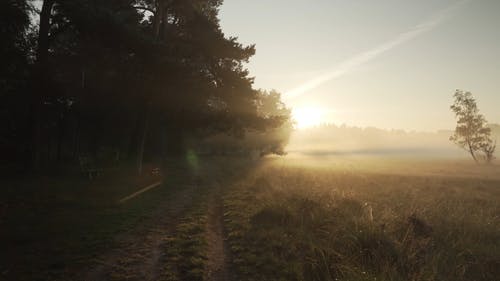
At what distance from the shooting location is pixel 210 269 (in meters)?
5.59

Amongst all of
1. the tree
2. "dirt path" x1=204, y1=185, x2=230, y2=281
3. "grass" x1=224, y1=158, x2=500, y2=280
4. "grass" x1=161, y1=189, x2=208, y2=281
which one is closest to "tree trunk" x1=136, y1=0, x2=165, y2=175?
"dirt path" x1=204, y1=185, x2=230, y2=281

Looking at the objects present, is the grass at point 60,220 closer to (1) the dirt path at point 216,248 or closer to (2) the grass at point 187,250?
(2) the grass at point 187,250

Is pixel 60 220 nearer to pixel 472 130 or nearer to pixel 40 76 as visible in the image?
pixel 40 76

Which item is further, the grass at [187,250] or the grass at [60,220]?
the grass at [60,220]

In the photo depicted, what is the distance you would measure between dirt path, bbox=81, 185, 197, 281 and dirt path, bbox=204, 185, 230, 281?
1.01 meters

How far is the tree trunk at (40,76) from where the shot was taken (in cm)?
1520

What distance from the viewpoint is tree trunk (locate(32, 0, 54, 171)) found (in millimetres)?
15195

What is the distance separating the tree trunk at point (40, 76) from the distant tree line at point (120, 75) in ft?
0.17

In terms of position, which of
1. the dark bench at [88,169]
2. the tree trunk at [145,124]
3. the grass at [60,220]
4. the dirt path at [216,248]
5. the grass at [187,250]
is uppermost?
the tree trunk at [145,124]

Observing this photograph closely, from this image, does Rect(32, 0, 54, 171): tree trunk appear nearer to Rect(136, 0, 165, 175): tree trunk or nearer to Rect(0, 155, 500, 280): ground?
Rect(0, 155, 500, 280): ground

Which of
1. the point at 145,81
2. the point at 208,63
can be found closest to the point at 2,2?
the point at 145,81

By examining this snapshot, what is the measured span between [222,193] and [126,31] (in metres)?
9.60

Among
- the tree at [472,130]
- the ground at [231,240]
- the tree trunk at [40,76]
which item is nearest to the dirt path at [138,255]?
the ground at [231,240]

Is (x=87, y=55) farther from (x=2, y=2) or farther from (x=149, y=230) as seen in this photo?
(x=149, y=230)
